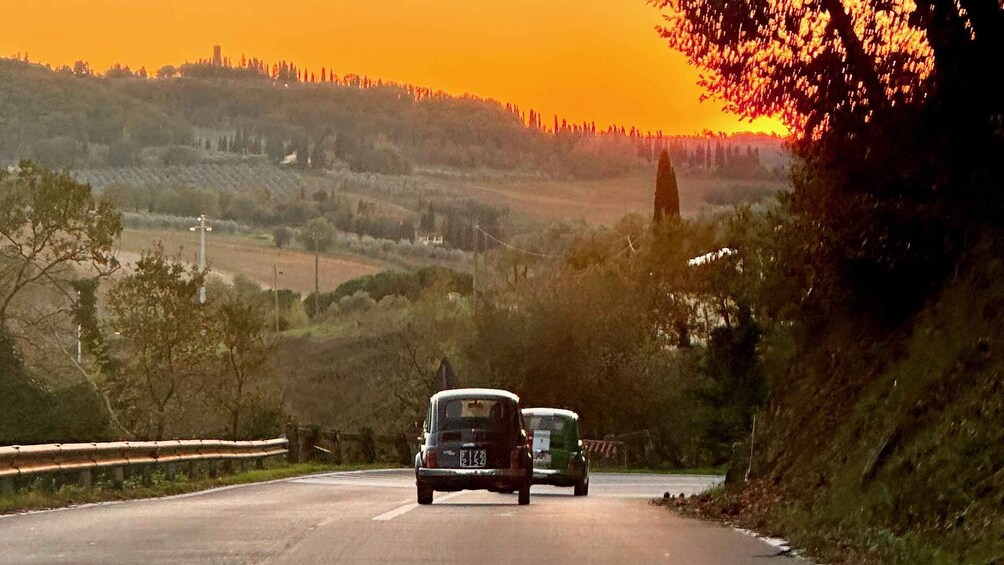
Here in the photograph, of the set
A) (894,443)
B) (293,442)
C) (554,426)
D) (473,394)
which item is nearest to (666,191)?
(293,442)

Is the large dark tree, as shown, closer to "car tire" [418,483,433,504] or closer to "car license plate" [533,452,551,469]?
"car tire" [418,483,433,504]

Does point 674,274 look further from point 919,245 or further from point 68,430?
point 919,245

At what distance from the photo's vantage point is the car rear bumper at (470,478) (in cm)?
2880

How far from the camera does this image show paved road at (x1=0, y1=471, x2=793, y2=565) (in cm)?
1594

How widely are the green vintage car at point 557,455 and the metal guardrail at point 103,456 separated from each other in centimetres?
680

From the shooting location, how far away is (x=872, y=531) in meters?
16.8

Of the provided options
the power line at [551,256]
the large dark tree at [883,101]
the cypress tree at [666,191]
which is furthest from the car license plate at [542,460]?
the power line at [551,256]

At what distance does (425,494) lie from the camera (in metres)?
28.8

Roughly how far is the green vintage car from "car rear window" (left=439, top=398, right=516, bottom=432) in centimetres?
667

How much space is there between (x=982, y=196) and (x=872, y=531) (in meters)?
5.92

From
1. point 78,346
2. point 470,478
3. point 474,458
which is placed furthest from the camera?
point 78,346

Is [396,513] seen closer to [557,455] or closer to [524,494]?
[524,494]

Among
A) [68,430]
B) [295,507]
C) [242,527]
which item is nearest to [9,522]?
[242,527]

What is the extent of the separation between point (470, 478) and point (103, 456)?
19.6ft
